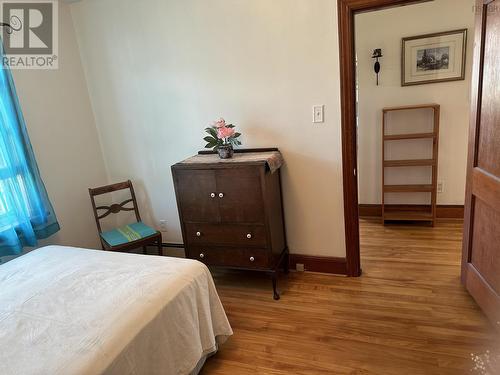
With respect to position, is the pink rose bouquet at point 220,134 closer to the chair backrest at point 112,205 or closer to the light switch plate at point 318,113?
the light switch plate at point 318,113

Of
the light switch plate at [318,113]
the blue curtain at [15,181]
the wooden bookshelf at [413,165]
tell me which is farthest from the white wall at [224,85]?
the wooden bookshelf at [413,165]

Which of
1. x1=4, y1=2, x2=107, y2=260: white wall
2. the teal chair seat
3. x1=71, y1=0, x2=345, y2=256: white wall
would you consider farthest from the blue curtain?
x1=71, y1=0, x2=345, y2=256: white wall

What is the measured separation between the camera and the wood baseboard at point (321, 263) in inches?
103

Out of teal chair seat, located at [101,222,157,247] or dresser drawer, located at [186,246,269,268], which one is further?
teal chair seat, located at [101,222,157,247]

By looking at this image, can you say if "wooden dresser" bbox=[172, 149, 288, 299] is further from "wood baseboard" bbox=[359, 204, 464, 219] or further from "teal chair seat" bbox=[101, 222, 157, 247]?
"wood baseboard" bbox=[359, 204, 464, 219]

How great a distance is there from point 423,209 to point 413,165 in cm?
52

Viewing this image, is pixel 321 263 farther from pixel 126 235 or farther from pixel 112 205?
pixel 112 205

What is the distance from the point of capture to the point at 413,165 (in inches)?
136

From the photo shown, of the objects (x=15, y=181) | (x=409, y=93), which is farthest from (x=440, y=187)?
(x=15, y=181)

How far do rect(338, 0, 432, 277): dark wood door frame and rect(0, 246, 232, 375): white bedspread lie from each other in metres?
1.20

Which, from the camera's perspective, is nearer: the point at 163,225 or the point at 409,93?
the point at 163,225

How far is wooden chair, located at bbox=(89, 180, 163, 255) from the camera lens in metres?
2.64

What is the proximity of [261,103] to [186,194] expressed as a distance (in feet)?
2.94

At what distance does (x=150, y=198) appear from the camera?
3082 mm
